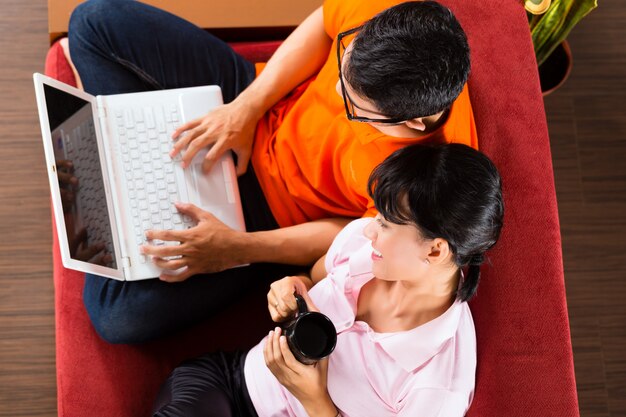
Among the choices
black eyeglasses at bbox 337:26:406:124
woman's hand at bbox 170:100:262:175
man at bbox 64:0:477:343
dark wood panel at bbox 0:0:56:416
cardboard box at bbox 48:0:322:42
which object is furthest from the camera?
dark wood panel at bbox 0:0:56:416

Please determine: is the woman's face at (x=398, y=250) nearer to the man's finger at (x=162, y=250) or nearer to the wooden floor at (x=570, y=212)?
the man's finger at (x=162, y=250)

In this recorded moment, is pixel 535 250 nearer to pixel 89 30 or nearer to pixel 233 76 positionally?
pixel 233 76

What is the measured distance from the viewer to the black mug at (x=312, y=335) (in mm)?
1129

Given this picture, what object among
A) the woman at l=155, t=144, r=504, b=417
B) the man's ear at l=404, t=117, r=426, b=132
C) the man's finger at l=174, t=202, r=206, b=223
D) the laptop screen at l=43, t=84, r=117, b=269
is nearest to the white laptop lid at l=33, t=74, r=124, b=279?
the laptop screen at l=43, t=84, r=117, b=269

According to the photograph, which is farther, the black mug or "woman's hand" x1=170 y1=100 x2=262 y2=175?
"woman's hand" x1=170 y1=100 x2=262 y2=175

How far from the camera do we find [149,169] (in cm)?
151

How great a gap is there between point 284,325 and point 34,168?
117cm

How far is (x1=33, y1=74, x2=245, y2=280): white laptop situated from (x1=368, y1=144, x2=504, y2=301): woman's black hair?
57cm

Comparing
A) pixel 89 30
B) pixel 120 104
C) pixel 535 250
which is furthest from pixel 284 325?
pixel 89 30

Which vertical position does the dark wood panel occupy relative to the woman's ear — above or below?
below

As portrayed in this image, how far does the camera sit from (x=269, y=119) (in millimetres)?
1641

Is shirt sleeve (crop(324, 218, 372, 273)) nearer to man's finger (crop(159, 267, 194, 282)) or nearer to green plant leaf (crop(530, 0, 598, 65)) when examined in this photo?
man's finger (crop(159, 267, 194, 282))

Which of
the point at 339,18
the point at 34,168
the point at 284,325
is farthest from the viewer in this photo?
the point at 34,168

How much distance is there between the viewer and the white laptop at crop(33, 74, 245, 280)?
136 cm
